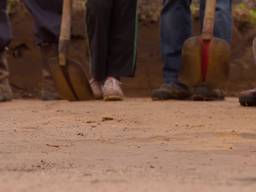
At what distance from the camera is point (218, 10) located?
4.06m

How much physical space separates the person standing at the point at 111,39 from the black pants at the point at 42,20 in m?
0.23

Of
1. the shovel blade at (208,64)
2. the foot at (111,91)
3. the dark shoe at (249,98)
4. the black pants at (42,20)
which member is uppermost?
the black pants at (42,20)

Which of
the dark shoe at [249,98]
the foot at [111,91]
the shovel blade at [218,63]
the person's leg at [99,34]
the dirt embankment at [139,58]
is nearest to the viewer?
the dark shoe at [249,98]

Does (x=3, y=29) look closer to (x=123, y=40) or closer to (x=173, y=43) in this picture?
(x=123, y=40)

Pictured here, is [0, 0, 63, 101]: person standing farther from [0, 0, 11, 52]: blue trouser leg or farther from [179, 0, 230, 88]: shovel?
[179, 0, 230, 88]: shovel

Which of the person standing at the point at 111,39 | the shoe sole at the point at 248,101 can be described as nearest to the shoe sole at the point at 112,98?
the person standing at the point at 111,39

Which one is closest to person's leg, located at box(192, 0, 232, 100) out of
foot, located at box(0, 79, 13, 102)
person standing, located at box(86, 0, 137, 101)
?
person standing, located at box(86, 0, 137, 101)

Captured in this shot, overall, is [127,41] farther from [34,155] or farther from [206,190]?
[206,190]

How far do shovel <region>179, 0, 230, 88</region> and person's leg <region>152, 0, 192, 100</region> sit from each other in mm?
112

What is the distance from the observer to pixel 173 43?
162 inches

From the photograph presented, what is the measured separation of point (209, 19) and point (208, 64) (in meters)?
0.22

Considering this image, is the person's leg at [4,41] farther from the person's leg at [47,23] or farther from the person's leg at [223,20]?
the person's leg at [223,20]

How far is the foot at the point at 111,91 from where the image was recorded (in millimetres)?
4012

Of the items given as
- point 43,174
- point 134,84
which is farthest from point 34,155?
point 134,84
